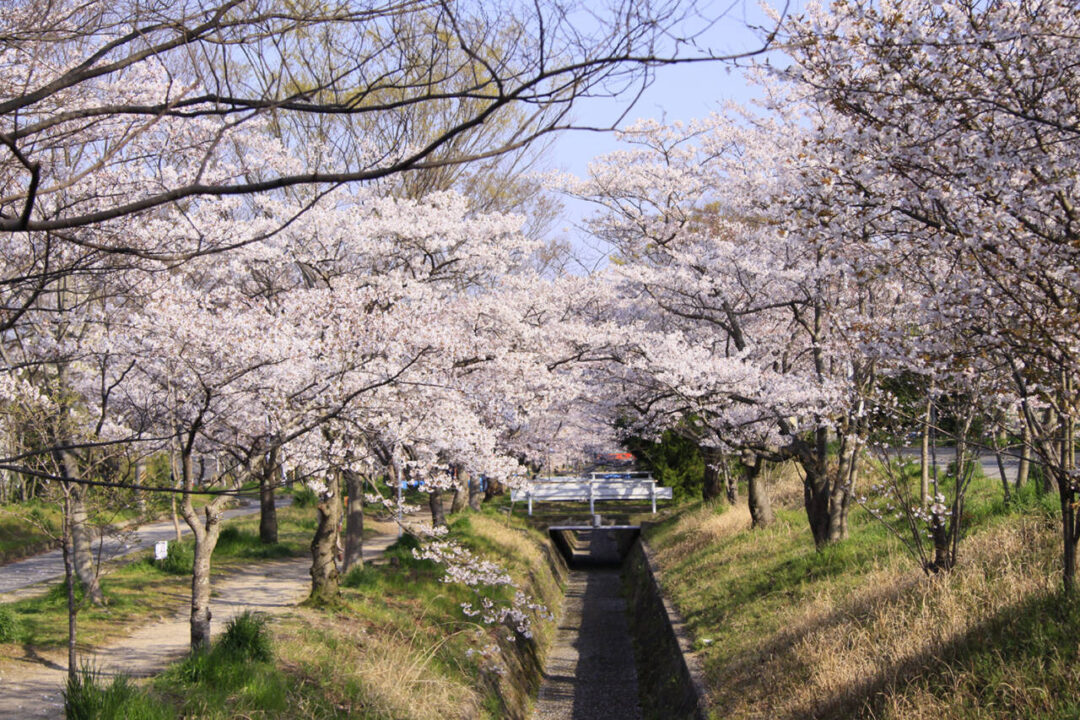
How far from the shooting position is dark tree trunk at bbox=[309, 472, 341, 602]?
11.5 metres

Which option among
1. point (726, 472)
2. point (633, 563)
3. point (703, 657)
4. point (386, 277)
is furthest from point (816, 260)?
point (633, 563)

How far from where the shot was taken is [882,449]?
8.81 metres

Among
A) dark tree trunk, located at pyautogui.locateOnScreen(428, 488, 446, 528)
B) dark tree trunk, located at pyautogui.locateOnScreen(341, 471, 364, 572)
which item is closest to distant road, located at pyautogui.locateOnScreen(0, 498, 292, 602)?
dark tree trunk, located at pyautogui.locateOnScreen(341, 471, 364, 572)

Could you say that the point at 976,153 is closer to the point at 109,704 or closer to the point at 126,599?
the point at 109,704

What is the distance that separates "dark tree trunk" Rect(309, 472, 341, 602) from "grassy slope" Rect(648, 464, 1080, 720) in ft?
15.5

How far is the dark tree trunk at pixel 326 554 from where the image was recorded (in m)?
11.5

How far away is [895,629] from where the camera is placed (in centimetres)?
725

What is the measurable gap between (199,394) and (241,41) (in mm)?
5457

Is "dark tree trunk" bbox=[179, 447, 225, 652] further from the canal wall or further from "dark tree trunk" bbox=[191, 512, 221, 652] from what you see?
the canal wall

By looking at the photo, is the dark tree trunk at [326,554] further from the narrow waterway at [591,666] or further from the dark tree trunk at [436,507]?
the dark tree trunk at [436,507]

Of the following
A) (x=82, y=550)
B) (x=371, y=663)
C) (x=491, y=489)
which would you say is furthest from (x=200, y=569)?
(x=491, y=489)

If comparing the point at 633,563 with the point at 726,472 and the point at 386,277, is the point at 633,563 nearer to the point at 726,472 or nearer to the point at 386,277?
the point at 726,472

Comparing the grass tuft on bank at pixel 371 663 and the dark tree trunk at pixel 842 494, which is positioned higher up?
the dark tree trunk at pixel 842 494

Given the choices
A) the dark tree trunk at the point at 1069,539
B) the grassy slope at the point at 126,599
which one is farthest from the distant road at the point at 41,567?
the dark tree trunk at the point at 1069,539
